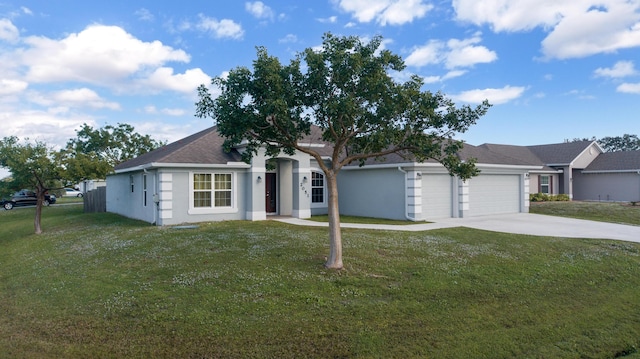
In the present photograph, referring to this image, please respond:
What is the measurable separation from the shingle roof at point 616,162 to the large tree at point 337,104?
92.3ft

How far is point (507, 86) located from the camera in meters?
23.0

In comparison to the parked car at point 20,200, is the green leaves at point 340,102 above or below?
above

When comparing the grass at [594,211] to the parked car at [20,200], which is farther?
the parked car at [20,200]

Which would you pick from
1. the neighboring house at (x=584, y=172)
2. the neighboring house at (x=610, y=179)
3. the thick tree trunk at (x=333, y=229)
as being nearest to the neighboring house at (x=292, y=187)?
the thick tree trunk at (x=333, y=229)

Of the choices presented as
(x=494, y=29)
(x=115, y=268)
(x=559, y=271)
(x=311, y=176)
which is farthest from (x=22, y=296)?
(x=494, y=29)

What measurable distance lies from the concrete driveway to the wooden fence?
1507 centimetres

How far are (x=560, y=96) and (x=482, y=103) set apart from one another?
19017 millimetres

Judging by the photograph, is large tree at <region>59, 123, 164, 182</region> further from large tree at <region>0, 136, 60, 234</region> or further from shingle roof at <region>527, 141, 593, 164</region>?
shingle roof at <region>527, 141, 593, 164</region>

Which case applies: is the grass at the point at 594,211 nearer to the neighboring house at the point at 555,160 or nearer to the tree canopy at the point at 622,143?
the neighboring house at the point at 555,160

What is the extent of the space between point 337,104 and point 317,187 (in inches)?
507

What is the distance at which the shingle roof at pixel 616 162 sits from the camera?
99.4 ft

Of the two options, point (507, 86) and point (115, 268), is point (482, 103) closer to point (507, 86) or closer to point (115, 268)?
point (115, 268)

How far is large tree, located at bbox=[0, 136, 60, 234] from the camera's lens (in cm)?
1677

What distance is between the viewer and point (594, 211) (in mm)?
23000
